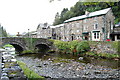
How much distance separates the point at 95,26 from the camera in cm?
2856

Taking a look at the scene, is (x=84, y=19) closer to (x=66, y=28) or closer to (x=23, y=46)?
(x=66, y=28)

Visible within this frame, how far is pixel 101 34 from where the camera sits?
2711 cm

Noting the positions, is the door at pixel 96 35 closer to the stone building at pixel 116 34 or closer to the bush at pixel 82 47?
the stone building at pixel 116 34

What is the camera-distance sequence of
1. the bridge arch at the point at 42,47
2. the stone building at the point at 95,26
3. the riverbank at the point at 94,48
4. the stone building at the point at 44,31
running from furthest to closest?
the stone building at the point at 44,31 → the bridge arch at the point at 42,47 → the stone building at the point at 95,26 → the riverbank at the point at 94,48

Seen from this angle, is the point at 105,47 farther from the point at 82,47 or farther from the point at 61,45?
the point at 61,45

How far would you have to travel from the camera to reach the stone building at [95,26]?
27.0 meters

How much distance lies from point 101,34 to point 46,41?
44.1 feet

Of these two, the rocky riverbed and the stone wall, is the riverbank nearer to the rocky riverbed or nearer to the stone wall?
the stone wall

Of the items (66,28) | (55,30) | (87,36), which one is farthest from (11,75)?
(55,30)

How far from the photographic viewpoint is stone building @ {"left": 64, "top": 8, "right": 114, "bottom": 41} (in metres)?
27.0

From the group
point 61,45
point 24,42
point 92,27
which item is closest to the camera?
point 24,42

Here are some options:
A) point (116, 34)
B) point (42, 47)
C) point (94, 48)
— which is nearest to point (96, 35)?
point (116, 34)

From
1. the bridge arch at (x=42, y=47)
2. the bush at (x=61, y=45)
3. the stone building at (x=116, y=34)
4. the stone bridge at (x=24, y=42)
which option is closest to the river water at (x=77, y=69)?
the bush at (x=61, y=45)

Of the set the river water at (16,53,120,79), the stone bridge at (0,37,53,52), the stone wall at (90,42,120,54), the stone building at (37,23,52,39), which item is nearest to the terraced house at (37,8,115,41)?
the stone wall at (90,42,120,54)
